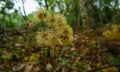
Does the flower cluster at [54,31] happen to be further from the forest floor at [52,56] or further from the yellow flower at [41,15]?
the forest floor at [52,56]

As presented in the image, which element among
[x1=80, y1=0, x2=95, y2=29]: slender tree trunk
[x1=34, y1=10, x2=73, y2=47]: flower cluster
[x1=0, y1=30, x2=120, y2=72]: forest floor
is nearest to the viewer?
[x1=34, y1=10, x2=73, y2=47]: flower cluster

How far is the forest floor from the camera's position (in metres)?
3.79

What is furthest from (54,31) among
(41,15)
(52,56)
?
(52,56)

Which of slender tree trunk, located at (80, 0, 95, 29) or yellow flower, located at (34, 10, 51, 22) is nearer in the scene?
yellow flower, located at (34, 10, 51, 22)

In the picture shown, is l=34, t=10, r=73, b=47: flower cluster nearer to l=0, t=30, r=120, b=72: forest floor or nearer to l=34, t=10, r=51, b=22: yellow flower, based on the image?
l=34, t=10, r=51, b=22: yellow flower

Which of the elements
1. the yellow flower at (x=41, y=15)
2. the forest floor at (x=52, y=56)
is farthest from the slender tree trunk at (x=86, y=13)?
the yellow flower at (x=41, y=15)

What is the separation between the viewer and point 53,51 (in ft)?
13.2

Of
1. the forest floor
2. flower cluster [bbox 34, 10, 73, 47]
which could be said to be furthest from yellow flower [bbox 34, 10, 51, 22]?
the forest floor

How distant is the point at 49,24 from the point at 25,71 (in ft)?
5.26

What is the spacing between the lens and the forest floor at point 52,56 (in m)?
3.79

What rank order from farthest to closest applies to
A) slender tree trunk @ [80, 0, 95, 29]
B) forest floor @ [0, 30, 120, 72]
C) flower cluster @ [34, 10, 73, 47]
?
slender tree trunk @ [80, 0, 95, 29]
forest floor @ [0, 30, 120, 72]
flower cluster @ [34, 10, 73, 47]

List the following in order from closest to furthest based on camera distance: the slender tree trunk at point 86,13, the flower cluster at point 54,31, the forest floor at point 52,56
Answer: the flower cluster at point 54,31 < the forest floor at point 52,56 < the slender tree trunk at point 86,13

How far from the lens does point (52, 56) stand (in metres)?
3.98

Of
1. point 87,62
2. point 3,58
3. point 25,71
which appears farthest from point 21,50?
point 87,62
